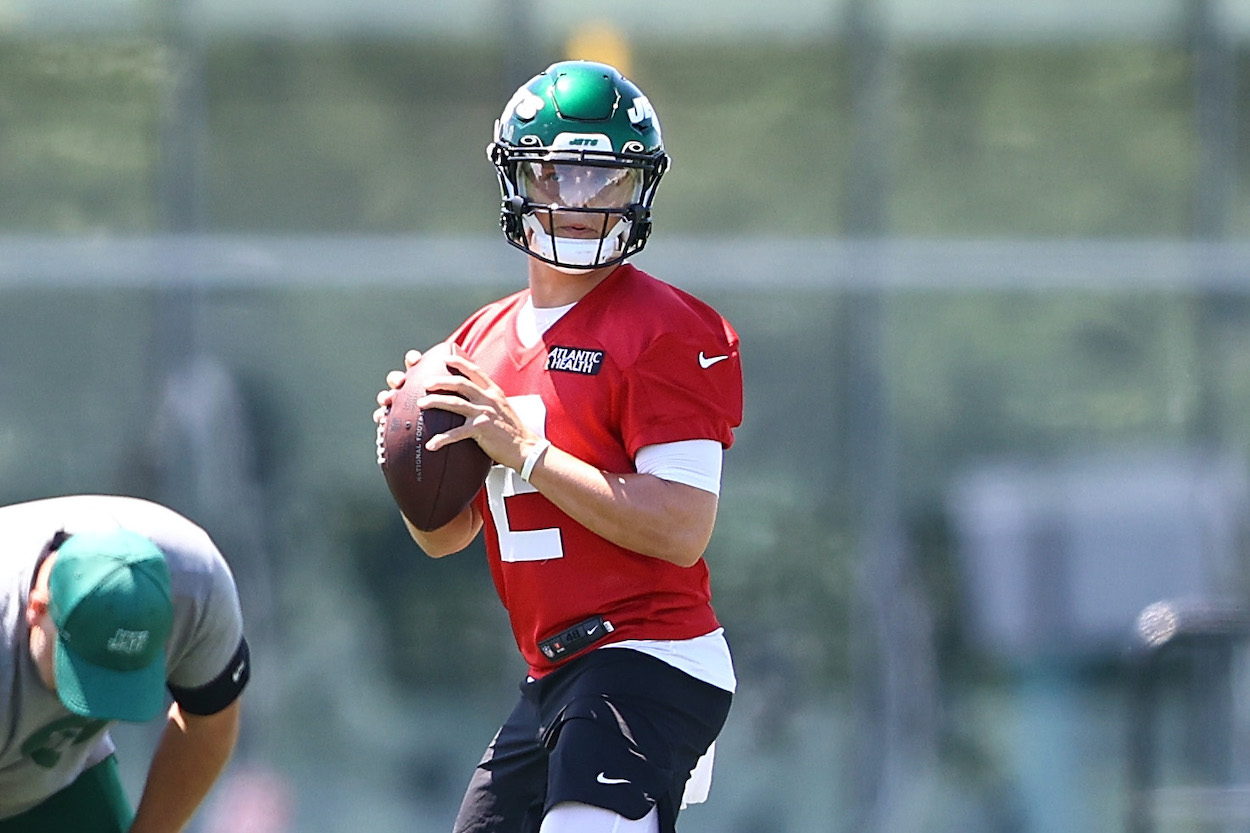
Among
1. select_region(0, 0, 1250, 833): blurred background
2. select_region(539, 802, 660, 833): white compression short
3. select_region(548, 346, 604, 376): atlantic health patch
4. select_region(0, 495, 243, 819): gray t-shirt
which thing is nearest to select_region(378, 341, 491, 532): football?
select_region(548, 346, 604, 376): atlantic health patch

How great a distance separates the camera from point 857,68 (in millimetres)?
8922

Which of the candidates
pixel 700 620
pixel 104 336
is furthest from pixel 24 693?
pixel 104 336

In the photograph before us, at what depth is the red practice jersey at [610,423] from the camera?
354cm

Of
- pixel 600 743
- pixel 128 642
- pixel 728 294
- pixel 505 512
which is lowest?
pixel 600 743

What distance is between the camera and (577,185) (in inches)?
144

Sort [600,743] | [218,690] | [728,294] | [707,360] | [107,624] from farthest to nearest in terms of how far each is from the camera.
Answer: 1. [728,294]
2. [218,690]
3. [707,360]
4. [600,743]
5. [107,624]

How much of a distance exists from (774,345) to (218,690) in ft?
17.3

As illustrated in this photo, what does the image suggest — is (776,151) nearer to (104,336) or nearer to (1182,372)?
(1182,372)

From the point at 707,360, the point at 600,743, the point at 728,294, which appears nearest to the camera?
the point at 600,743

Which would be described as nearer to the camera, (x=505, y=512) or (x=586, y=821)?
(x=586, y=821)

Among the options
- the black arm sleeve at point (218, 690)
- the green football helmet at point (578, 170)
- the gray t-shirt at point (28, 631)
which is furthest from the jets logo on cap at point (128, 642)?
the green football helmet at point (578, 170)

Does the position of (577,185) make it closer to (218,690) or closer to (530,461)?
(530,461)

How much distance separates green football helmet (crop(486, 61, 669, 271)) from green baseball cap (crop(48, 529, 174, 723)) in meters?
0.92

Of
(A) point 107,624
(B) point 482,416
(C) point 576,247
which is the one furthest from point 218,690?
(C) point 576,247
